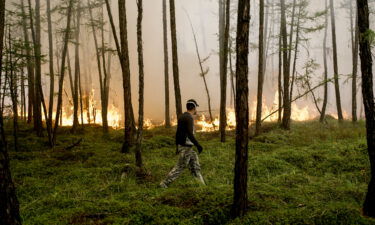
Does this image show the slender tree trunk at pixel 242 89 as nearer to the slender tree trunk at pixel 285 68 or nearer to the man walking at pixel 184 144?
the man walking at pixel 184 144

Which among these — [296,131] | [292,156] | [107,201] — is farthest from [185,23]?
[107,201]

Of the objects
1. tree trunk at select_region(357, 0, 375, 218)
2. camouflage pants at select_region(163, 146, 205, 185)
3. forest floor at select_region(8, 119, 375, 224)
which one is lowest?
forest floor at select_region(8, 119, 375, 224)

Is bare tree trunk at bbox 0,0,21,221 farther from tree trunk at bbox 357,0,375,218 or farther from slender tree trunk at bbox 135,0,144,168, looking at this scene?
slender tree trunk at bbox 135,0,144,168

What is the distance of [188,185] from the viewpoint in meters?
7.94

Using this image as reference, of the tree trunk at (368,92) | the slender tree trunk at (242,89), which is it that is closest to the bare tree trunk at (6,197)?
the slender tree trunk at (242,89)

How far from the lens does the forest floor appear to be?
17.5 ft

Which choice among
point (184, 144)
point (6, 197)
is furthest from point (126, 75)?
point (6, 197)

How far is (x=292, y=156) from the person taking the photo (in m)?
11.5

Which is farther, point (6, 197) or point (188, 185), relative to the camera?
point (188, 185)

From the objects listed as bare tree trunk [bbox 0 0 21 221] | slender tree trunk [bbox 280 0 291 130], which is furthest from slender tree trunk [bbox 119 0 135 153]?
slender tree trunk [bbox 280 0 291 130]

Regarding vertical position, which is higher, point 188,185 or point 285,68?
point 285,68

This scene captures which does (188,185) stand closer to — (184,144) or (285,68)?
(184,144)

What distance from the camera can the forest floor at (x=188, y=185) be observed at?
17.5 ft

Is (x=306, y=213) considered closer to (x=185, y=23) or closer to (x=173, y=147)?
(x=173, y=147)
